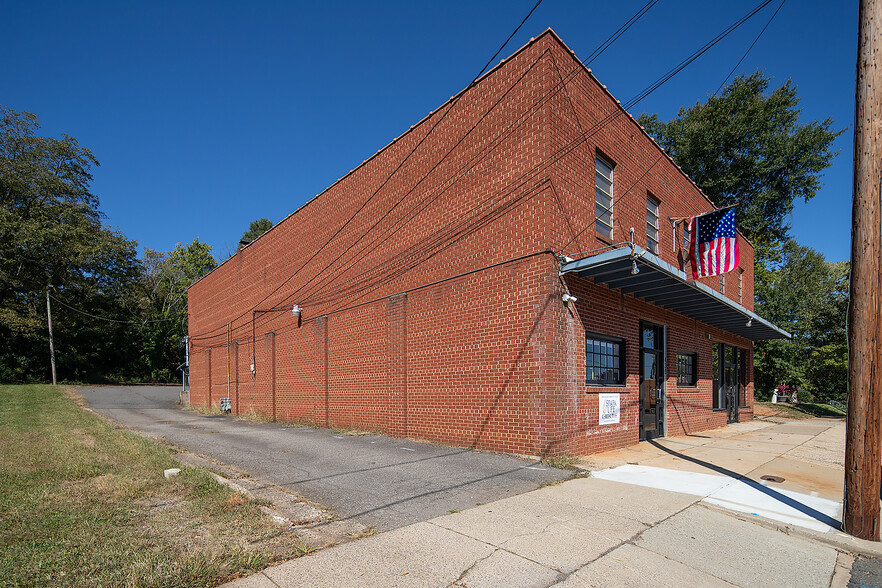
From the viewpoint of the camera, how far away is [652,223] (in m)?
13.6

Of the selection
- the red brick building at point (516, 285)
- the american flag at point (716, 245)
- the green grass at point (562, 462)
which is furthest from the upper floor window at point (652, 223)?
the green grass at point (562, 462)

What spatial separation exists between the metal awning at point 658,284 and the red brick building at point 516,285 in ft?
0.19

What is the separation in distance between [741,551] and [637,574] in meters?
1.45

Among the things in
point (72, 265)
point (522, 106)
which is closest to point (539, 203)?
point (522, 106)

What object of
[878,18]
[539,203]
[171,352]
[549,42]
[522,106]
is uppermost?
[549,42]

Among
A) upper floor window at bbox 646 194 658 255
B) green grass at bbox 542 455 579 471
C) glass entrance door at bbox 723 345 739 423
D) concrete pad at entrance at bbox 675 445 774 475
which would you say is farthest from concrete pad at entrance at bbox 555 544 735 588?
glass entrance door at bbox 723 345 739 423

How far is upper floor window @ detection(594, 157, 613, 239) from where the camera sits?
1087 cm

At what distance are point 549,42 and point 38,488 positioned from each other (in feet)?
35.1

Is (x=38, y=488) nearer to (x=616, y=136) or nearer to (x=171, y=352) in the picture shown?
(x=616, y=136)

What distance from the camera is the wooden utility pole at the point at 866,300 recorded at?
5.16 m

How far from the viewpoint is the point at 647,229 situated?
43.4 feet

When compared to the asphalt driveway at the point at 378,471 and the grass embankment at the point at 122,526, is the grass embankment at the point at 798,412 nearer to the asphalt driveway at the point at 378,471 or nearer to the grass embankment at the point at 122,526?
the asphalt driveway at the point at 378,471

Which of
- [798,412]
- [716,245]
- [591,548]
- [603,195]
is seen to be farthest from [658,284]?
[798,412]

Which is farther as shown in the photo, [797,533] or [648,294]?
[648,294]
